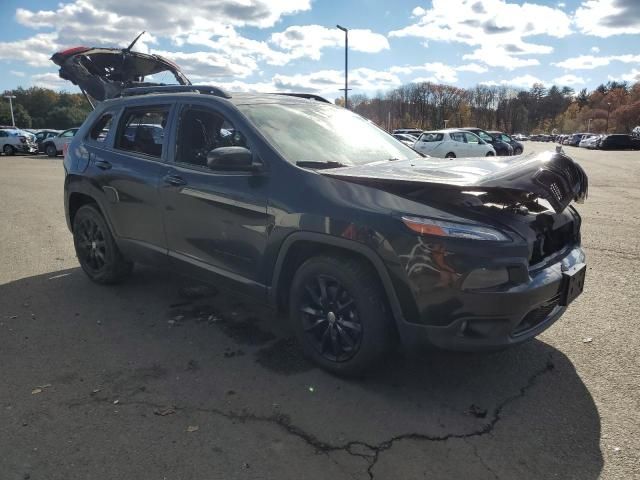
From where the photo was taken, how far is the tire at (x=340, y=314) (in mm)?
3066

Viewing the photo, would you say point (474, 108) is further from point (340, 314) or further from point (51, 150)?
point (340, 314)

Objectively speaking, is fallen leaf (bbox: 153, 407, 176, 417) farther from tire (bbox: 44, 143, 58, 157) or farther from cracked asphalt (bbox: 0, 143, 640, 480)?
tire (bbox: 44, 143, 58, 157)

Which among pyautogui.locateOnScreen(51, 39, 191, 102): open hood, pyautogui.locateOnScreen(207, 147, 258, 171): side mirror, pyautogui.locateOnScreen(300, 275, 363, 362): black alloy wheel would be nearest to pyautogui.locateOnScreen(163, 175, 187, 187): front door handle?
pyautogui.locateOnScreen(207, 147, 258, 171): side mirror

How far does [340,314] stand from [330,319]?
91 millimetres

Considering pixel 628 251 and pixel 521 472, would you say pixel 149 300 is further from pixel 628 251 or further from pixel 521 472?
pixel 628 251

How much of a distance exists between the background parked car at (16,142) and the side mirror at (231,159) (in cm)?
3169

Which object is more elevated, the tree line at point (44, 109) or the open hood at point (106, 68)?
the tree line at point (44, 109)

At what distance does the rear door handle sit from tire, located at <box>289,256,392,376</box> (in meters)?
2.53

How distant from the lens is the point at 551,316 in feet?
10.5

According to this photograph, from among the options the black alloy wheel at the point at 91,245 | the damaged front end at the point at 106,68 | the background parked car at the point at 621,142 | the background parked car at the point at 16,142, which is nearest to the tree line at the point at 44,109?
the background parked car at the point at 16,142

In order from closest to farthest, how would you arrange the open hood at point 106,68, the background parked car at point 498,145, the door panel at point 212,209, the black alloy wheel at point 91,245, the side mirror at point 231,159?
the side mirror at point 231,159
the door panel at point 212,209
the black alloy wheel at point 91,245
the open hood at point 106,68
the background parked car at point 498,145

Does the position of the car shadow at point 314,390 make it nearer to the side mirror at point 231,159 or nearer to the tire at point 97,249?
the tire at point 97,249

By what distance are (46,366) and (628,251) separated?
21.9 ft

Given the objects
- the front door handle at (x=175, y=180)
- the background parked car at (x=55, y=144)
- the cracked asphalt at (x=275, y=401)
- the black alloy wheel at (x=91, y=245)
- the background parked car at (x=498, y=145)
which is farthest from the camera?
the background parked car at (x=55, y=144)
